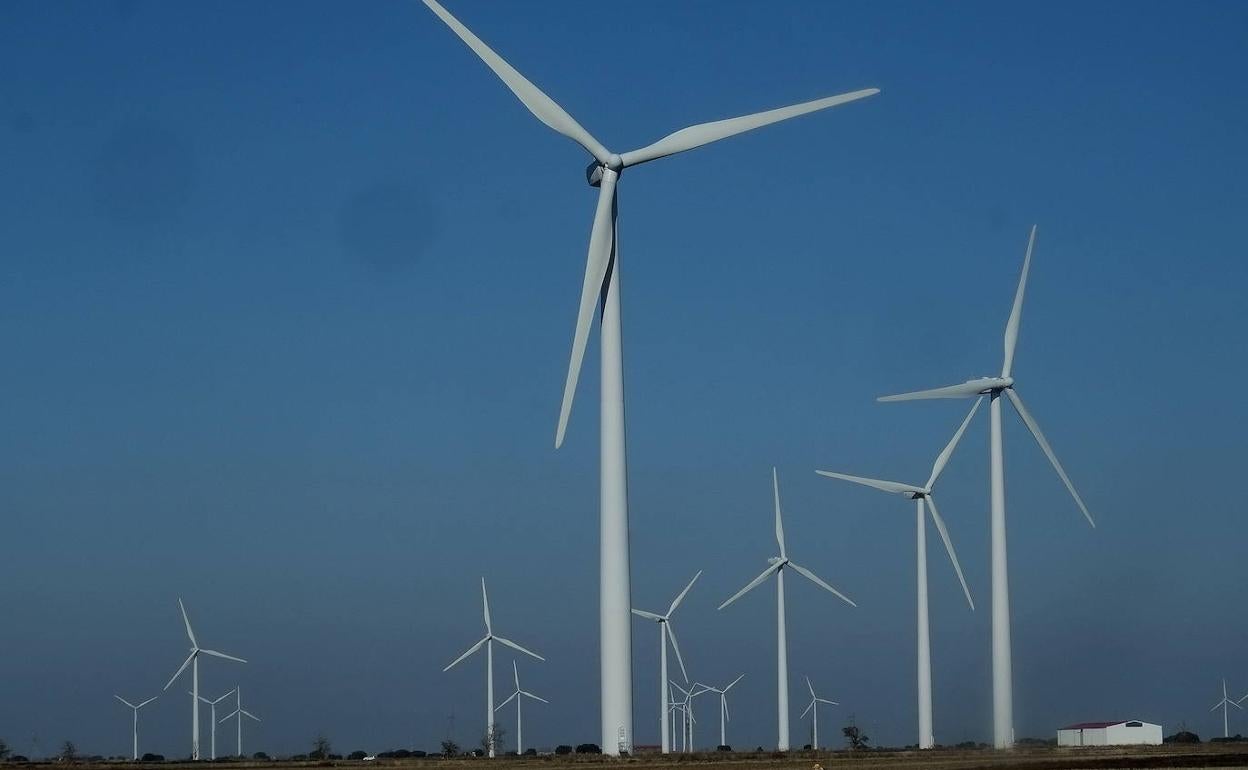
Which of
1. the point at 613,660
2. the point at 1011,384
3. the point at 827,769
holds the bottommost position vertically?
the point at 827,769

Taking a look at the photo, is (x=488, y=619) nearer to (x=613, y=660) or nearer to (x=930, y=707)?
(x=930, y=707)

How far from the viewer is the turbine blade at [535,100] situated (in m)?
76.1

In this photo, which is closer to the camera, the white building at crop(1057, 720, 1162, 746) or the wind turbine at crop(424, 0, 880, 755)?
the wind turbine at crop(424, 0, 880, 755)

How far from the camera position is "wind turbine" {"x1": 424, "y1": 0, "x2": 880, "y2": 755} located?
228 feet

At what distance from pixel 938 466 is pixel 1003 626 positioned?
24.1 meters

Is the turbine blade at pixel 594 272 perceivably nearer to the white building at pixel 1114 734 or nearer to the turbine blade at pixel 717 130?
the turbine blade at pixel 717 130

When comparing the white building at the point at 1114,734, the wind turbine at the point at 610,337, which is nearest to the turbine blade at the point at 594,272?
the wind turbine at the point at 610,337

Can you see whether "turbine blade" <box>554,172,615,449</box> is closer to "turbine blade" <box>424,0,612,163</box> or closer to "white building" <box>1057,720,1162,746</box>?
"turbine blade" <box>424,0,612,163</box>

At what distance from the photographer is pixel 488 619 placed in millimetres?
149500

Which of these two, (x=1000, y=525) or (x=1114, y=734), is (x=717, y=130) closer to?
(x=1000, y=525)

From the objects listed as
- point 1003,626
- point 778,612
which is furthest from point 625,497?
point 778,612

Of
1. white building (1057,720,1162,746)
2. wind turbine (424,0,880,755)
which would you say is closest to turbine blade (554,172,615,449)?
wind turbine (424,0,880,755)

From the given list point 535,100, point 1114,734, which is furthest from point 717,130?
point 1114,734

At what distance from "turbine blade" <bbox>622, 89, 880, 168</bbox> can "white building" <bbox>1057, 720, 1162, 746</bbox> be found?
7696 centimetres
